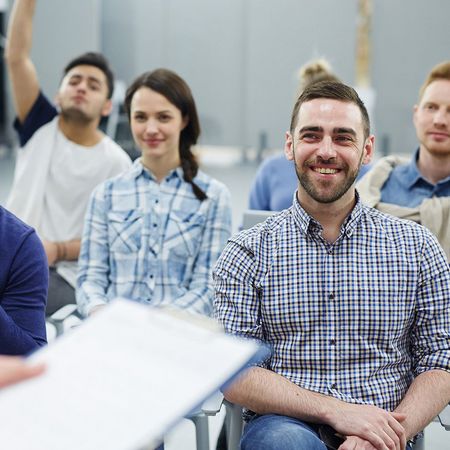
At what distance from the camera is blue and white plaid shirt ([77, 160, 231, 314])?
218cm

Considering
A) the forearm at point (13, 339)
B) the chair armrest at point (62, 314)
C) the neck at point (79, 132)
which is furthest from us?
the neck at point (79, 132)

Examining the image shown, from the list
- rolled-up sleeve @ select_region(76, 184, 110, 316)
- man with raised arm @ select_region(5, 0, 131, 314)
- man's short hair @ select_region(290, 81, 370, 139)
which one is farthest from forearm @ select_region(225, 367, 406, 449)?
man with raised arm @ select_region(5, 0, 131, 314)

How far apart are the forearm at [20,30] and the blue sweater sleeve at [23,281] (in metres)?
1.52

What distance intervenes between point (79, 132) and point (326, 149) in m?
1.47

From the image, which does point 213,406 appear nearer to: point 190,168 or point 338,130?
point 338,130

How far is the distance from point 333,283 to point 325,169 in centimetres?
28

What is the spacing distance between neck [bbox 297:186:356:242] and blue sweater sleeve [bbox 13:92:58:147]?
1.51m

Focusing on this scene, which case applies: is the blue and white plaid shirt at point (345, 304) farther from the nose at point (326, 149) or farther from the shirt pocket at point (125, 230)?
the shirt pocket at point (125, 230)

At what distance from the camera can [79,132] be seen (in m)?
2.83

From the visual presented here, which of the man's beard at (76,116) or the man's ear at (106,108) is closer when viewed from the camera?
the man's beard at (76,116)

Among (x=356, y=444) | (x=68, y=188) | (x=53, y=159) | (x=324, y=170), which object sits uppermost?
(x=324, y=170)

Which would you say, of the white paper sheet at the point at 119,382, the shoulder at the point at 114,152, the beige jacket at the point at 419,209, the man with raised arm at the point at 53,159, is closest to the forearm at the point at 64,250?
the man with raised arm at the point at 53,159

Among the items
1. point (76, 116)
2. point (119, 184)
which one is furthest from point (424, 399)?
point (76, 116)

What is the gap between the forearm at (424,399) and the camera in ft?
4.89
